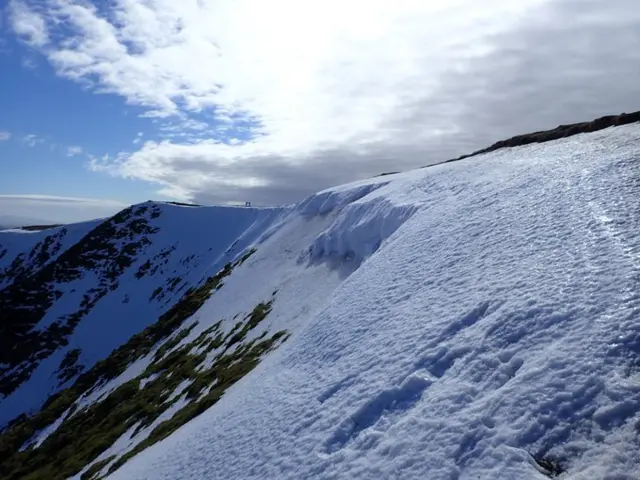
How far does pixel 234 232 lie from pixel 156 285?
54.3ft

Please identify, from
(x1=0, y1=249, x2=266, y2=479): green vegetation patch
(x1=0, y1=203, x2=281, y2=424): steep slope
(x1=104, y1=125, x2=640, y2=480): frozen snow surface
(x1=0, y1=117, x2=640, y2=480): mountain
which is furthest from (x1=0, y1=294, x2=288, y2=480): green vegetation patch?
(x1=0, y1=203, x2=281, y2=424): steep slope

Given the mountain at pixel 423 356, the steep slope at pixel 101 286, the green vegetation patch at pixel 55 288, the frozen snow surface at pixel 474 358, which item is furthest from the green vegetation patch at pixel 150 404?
the green vegetation patch at pixel 55 288

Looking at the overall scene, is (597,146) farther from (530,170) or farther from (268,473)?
(268,473)

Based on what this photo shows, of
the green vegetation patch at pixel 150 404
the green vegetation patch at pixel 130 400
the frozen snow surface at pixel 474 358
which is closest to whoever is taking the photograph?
the frozen snow surface at pixel 474 358

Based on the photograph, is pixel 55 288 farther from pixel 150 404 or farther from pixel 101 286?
pixel 150 404

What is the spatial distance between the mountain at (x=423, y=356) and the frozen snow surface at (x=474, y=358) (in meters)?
0.04

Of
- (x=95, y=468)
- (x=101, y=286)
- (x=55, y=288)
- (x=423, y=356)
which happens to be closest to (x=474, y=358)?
(x=423, y=356)

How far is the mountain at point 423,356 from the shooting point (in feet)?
22.8

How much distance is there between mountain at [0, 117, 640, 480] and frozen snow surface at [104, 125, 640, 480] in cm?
4

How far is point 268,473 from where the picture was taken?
31.7 feet

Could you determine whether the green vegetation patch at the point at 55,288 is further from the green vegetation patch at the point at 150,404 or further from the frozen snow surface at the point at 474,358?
the frozen snow surface at the point at 474,358

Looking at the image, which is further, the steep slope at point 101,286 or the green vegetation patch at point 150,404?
the steep slope at point 101,286

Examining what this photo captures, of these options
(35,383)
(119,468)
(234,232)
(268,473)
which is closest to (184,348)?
(119,468)

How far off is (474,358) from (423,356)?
1264mm
